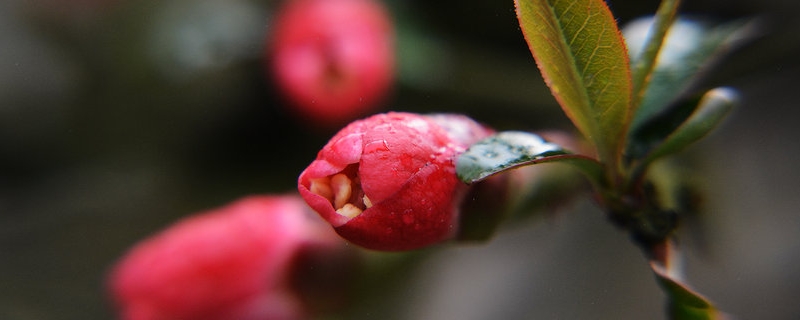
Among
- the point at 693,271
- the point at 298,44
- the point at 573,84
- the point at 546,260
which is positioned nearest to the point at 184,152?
the point at 298,44

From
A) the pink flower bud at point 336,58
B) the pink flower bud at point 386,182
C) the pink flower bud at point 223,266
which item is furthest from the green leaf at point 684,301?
the pink flower bud at point 336,58

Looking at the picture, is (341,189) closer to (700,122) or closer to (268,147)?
(700,122)

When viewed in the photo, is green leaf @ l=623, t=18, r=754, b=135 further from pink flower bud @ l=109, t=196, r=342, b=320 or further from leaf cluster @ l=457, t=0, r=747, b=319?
pink flower bud @ l=109, t=196, r=342, b=320

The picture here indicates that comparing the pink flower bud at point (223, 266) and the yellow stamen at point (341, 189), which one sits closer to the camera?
the yellow stamen at point (341, 189)

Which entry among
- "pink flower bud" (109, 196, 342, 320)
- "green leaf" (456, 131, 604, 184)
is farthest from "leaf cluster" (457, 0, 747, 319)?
"pink flower bud" (109, 196, 342, 320)

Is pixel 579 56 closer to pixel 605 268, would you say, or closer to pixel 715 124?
pixel 715 124

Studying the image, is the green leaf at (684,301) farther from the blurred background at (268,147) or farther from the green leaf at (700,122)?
the blurred background at (268,147)

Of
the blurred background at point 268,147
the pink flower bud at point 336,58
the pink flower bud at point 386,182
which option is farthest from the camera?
the blurred background at point 268,147
